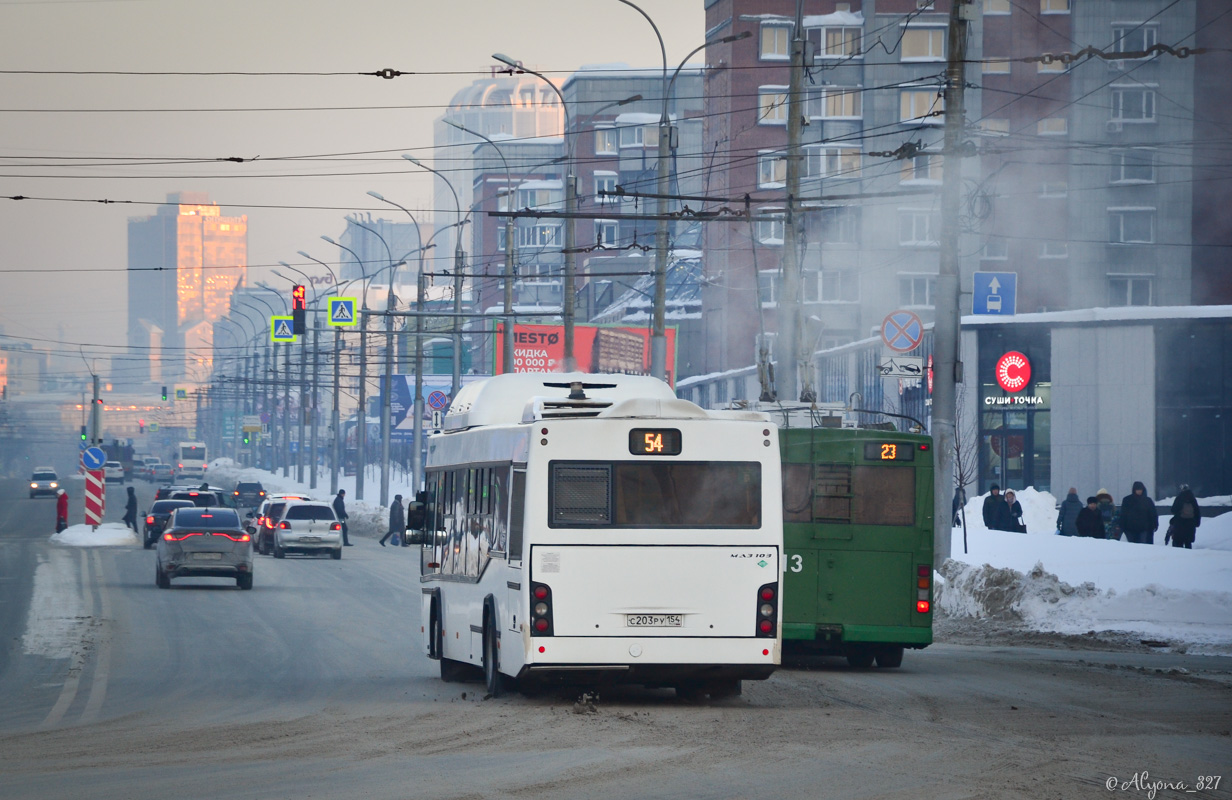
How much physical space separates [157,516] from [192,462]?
69344 millimetres

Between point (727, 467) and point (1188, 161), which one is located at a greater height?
point (1188, 161)

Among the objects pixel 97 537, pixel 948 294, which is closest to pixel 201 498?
pixel 97 537

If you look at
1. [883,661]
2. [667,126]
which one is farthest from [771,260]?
[883,661]

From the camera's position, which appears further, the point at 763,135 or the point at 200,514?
the point at 763,135

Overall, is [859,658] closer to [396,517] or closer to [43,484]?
[396,517]

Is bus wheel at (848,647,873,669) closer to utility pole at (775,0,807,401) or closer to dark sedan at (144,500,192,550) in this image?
utility pole at (775,0,807,401)

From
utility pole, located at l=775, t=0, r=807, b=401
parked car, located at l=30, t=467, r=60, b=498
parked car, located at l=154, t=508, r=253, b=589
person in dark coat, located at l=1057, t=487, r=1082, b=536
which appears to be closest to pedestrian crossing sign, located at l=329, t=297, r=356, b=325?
parked car, located at l=154, t=508, r=253, b=589

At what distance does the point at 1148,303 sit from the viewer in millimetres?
78562

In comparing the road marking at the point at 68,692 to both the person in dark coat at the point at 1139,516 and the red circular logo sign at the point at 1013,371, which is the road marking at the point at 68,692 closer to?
the person in dark coat at the point at 1139,516

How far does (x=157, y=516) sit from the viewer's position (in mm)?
47906

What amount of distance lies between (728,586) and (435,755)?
3.39 metres

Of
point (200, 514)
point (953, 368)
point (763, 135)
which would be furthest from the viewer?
point (763, 135)

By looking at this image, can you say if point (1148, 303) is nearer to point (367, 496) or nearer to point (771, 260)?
point (771, 260)

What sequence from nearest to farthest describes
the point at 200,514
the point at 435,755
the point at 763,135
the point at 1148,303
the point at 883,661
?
1. the point at 435,755
2. the point at 883,661
3. the point at 200,514
4. the point at 1148,303
5. the point at 763,135
